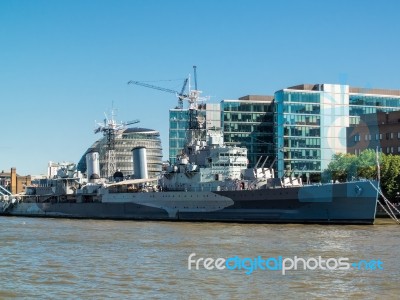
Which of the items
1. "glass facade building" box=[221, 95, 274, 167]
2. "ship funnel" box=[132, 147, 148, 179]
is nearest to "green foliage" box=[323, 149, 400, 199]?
"ship funnel" box=[132, 147, 148, 179]

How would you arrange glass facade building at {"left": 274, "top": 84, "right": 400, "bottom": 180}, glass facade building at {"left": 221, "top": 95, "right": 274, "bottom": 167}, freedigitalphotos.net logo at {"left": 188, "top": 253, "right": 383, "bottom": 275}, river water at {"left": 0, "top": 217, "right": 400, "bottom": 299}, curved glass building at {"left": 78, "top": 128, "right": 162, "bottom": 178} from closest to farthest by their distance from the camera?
river water at {"left": 0, "top": 217, "right": 400, "bottom": 299}
freedigitalphotos.net logo at {"left": 188, "top": 253, "right": 383, "bottom": 275}
glass facade building at {"left": 274, "top": 84, "right": 400, "bottom": 180}
glass facade building at {"left": 221, "top": 95, "right": 274, "bottom": 167}
curved glass building at {"left": 78, "top": 128, "right": 162, "bottom": 178}

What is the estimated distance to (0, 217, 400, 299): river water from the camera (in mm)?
21453

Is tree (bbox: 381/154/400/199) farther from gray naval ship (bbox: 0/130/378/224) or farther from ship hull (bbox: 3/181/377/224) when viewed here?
ship hull (bbox: 3/181/377/224)

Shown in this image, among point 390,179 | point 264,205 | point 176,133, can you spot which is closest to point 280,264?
point 264,205

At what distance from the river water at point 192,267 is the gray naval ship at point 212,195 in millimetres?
8421

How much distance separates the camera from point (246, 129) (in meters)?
109

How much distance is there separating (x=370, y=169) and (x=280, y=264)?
1875 inches

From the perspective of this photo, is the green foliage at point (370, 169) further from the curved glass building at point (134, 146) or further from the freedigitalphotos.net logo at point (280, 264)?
the curved glass building at point (134, 146)

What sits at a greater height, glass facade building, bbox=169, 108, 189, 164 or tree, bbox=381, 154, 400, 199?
glass facade building, bbox=169, 108, 189, 164

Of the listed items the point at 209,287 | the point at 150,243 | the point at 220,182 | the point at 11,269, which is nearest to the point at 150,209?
the point at 220,182

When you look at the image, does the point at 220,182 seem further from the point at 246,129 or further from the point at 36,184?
the point at 246,129

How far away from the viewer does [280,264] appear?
26.8 meters

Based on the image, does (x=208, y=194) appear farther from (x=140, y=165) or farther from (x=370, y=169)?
(x=370, y=169)

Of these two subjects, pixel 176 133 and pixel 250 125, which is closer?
pixel 250 125
